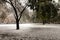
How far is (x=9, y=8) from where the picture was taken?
78.1 ft

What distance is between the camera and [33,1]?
18250 millimetres

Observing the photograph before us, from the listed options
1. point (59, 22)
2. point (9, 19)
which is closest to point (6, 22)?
point (9, 19)

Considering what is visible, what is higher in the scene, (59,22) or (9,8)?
(9,8)

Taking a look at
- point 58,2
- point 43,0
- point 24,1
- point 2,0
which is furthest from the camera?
point 58,2

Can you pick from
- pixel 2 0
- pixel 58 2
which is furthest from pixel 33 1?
pixel 58 2

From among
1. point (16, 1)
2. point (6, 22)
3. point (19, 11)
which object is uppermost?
point (16, 1)

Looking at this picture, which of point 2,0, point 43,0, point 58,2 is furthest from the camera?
point 58,2

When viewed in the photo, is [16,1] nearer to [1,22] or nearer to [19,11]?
[19,11]

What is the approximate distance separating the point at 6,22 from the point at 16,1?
79.0 feet

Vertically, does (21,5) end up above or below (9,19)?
above

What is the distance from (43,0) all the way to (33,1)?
3178 millimetres

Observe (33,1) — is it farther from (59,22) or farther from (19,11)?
(59,22)

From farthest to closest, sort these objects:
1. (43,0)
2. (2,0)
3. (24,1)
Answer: (24,1), (2,0), (43,0)

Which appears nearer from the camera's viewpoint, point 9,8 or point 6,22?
point 9,8
